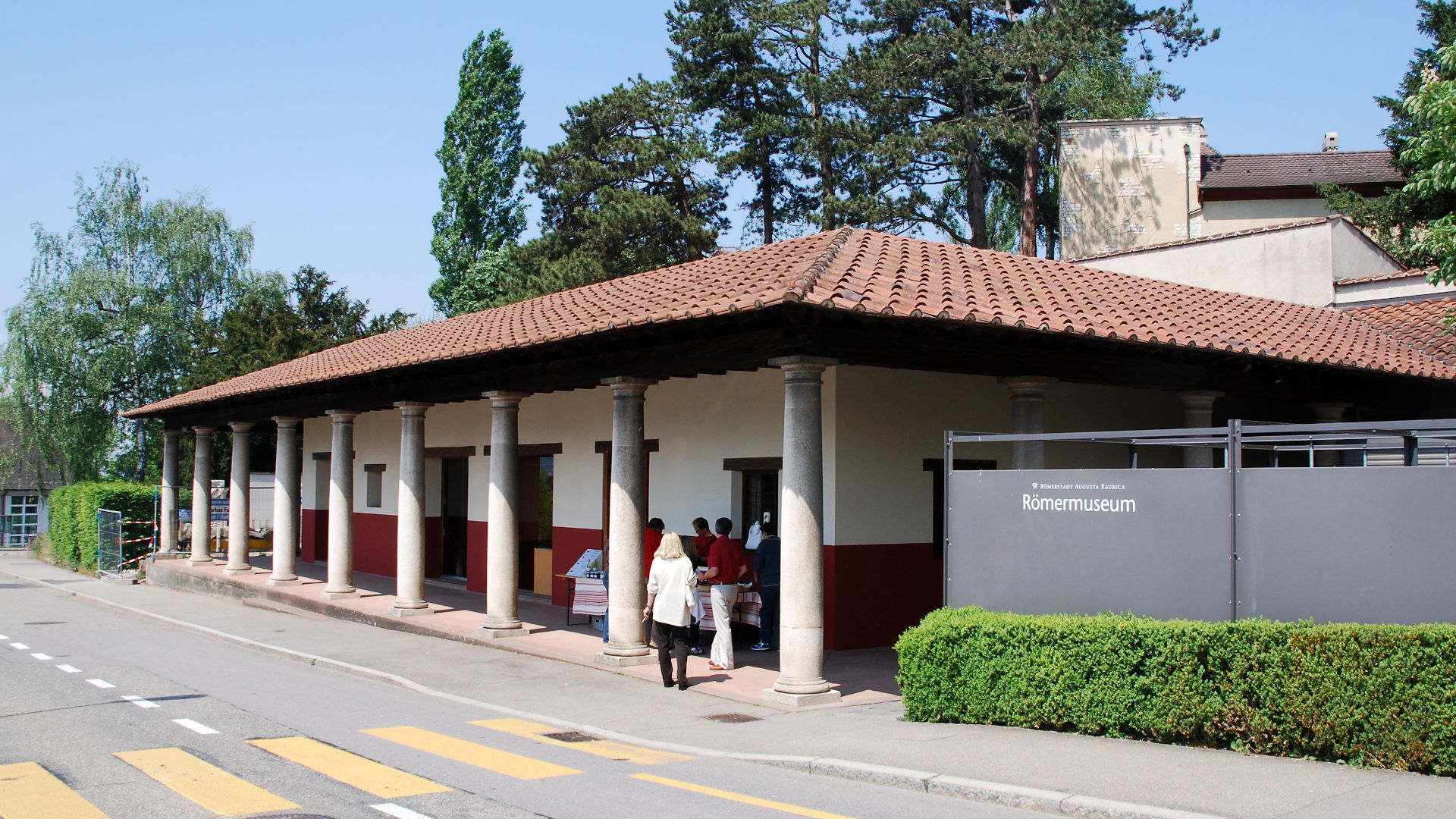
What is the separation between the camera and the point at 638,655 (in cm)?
1275

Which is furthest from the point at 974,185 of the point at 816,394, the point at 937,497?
the point at 816,394

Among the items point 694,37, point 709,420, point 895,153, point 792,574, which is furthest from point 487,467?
point 694,37

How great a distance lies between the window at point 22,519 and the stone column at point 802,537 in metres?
50.7

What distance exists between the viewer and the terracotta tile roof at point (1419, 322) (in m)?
15.9

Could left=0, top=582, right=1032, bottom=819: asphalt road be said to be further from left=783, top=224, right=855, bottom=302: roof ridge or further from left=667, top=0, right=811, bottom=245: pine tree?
left=667, top=0, right=811, bottom=245: pine tree

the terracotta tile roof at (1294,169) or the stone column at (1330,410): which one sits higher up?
the terracotta tile roof at (1294,169)

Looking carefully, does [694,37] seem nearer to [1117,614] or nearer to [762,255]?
[762,255]

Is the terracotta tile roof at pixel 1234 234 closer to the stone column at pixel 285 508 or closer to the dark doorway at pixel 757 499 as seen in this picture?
the dark doorway at pixel 757 499

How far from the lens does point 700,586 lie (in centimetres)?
1378

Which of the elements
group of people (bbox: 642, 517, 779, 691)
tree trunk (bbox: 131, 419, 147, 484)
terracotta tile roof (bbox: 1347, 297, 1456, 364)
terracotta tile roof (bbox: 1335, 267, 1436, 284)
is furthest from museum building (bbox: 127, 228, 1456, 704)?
tree trunk (bbox: 131, 419, 147, 484)

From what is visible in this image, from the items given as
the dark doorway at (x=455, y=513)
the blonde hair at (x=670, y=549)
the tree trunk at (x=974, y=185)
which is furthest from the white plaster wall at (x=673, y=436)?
the tree trunk at (x=974, y=185)

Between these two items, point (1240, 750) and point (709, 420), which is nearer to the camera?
point (1240, 750)

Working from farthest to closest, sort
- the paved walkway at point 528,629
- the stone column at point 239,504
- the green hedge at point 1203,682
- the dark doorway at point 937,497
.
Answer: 1. the stone column at point 239,504
2. the dark doorway at point 937,497
3. the paved walkway at point 528,629
4. the green hedge at point 1203,682

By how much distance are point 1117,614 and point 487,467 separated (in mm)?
13586
